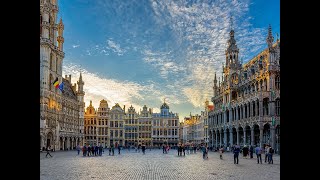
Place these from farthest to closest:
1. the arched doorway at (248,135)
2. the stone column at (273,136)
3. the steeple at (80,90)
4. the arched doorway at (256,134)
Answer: the steeple at (80,90) < the arched doorway at (248,135) < the arched doorway at (256,134) < the stone column at (273,136)

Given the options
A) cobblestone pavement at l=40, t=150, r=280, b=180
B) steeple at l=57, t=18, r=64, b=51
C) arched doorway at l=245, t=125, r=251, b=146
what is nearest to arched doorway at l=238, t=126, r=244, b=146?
arched doorway at l=245, t=125, r=251, b=146

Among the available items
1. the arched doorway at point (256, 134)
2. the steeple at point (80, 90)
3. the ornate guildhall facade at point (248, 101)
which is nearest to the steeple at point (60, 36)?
the steeple at point (80, 90)

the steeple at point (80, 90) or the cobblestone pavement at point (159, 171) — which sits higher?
the steeple at point (80, 90)

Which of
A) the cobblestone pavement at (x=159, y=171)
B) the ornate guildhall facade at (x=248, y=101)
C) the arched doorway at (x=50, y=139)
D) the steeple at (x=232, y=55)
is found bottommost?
the arched doorway at (x=50, y=139)

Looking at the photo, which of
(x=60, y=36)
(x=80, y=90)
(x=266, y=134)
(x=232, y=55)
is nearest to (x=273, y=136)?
(x=266, y=134)

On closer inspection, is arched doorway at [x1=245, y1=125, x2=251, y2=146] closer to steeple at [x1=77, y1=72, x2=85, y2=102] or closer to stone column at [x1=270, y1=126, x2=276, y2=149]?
stone column at [x1=270, y1=126, x2=276, y2=149]

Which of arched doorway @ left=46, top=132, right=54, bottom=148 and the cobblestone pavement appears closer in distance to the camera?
the cobblestone pavement

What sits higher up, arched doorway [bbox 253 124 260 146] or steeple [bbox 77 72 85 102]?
steeple [bbox 77 72 85 102]

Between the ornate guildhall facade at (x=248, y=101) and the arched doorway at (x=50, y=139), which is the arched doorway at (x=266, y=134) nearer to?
the ornate guildhall facade at (x=248, y=101)

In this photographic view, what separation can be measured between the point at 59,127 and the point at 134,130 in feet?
165
